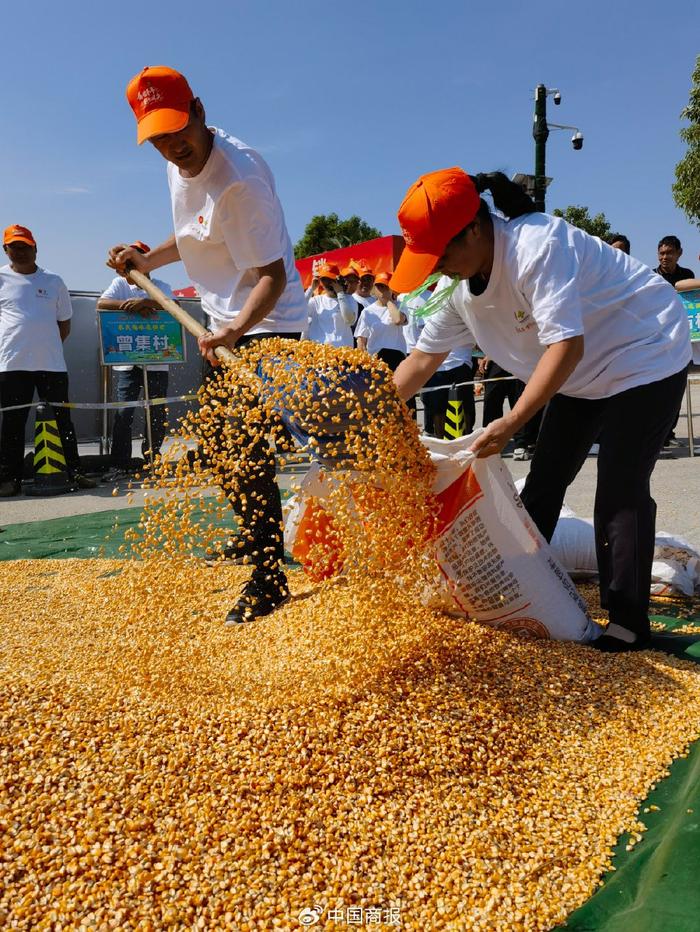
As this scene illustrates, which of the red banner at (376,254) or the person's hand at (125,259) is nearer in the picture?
the person's hand at (125,259)

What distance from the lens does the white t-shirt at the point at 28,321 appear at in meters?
6.11

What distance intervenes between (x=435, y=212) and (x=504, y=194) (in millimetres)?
342

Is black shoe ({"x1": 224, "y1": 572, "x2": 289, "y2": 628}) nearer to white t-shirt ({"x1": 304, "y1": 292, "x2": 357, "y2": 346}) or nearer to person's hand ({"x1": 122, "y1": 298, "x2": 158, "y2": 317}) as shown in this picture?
person's hand ({"x1": 122, "y1": 298, "x2": 158, "y2": 317})

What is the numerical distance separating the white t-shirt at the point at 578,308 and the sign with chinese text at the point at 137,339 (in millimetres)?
5741

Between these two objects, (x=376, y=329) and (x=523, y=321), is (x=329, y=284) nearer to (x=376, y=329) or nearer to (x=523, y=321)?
(x=376, y=329)

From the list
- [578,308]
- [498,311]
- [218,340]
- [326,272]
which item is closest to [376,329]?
[326,272]

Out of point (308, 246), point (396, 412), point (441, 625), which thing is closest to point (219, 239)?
point (396, 412)

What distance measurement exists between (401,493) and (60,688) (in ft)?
3.33

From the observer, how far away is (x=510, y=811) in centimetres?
155

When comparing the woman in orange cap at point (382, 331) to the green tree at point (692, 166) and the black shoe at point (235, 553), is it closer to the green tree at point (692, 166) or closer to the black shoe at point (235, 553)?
the black shoe at point (235, 553)

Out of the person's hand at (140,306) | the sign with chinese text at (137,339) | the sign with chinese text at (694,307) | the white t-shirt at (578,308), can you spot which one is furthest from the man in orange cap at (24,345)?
the sign with chinese text at (694,307)

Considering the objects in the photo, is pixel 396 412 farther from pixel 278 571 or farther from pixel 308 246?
pixel 308 246

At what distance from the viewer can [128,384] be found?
7.68 metres

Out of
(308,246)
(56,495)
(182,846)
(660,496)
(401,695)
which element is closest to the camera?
(182,846)
